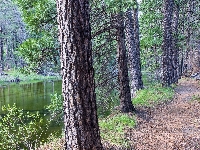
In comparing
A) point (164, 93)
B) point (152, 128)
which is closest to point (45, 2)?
point (152, 128)

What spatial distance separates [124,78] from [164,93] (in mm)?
6642

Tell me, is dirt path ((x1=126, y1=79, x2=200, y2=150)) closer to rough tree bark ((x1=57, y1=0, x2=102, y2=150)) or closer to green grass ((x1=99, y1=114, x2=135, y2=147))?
green grass ((x1=99, y1=114, x2=135, y2=147))

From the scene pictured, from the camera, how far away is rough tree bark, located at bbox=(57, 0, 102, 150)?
17.7ft

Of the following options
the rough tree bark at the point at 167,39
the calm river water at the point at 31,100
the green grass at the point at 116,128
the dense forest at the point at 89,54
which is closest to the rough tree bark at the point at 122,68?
the dense forest at the point at 89,54

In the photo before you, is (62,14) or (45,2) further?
(45,2)

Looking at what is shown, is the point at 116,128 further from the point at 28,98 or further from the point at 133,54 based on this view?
the point at 28,98

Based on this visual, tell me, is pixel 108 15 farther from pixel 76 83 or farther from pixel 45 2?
pixel 76 83

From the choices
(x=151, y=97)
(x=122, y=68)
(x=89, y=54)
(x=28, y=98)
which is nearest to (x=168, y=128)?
(x=122, y=68)

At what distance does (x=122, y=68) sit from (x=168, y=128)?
9.34 ft

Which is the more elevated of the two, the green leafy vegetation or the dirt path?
the green leafy vegetation

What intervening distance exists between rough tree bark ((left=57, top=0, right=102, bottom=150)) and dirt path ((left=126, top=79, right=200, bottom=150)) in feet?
8.46

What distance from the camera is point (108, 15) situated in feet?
37.8

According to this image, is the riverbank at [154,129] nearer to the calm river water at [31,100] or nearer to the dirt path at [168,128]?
the dirt path at [168,128]

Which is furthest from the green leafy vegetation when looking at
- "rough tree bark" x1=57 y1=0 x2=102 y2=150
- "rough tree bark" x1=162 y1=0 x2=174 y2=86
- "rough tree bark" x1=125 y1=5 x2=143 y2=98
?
"rough tree bark" x1=162 y1=0 x2=174 y2=86
